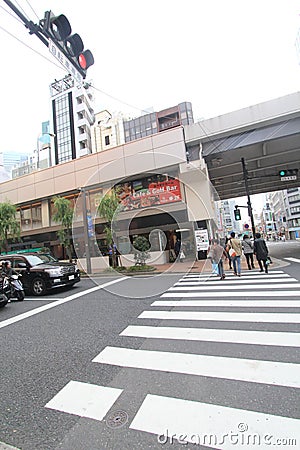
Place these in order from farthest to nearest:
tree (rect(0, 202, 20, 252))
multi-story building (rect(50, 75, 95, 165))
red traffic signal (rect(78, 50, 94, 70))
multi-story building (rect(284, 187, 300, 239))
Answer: multi-story building (rect(284, 187, 300, 239)) → multi-story building (rect(50, 75, 95, 165)) → tree (rect(0, 202, 20, 252)) → red traffic signal (rect(78, 50, 94, 70))

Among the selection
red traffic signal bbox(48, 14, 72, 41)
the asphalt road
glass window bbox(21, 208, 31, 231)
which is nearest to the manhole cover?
the asphalt road

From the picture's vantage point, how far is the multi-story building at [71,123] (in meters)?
47.1

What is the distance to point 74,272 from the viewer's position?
9328mm

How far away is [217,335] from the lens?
392cm

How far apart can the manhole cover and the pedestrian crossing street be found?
0.08m

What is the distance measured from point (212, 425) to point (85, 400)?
1.24 meters

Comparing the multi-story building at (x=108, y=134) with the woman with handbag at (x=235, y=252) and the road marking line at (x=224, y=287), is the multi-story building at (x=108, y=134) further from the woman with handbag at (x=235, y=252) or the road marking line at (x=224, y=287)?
the road marking line at (x=224, y=287)

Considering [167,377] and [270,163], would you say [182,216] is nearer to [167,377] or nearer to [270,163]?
[270,163]

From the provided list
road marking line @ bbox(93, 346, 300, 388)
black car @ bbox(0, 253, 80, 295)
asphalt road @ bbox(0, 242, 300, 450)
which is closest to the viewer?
asphalt road @ bbox(0, 242, 300, 450)

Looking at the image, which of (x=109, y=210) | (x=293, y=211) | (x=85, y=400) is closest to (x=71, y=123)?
(x=109, y=210)

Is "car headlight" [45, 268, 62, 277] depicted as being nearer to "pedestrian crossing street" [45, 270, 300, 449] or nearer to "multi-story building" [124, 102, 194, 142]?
"pedestrian crossing street" [45, 270, 300, 449]

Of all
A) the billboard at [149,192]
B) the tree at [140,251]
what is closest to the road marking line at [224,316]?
the tree at [140,251]

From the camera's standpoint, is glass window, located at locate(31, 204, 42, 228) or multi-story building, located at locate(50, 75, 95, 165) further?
multi-story building, located at locate(50, 75, 95, 165)

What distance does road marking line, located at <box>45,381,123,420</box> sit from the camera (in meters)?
2.29
